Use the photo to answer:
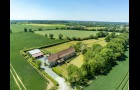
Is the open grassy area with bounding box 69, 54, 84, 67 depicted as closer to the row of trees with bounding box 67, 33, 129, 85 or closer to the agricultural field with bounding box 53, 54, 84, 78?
the agricultural field with bounding box 53, 54, 84, 78

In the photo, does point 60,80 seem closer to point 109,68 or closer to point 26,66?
point 109,68

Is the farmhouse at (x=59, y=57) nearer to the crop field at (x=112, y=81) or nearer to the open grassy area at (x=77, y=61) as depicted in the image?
the open grassy area at (x=77, y=61)

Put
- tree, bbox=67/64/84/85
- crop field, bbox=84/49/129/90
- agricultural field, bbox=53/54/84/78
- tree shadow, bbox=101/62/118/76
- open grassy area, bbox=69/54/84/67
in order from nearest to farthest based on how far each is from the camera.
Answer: crop field, bbox=84/49/129/90 → tree, bbox=67/64/84/85 → tree shadow, bbox=101/62/118/76 → agricultural field, bbox=53/54/84/78 → open grassy area, bbox=69/54/84/67

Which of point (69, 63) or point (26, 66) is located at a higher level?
point (69, 63)

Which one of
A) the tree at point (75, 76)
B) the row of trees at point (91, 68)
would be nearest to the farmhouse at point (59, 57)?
the row of trees at point (91, 68)

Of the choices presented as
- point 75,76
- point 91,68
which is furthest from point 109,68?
point 75,76

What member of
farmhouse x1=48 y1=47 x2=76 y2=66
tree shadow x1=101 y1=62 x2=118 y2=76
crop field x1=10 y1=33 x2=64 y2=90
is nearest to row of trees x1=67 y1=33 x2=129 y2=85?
tree shadow x1=101 y1=62 x2=118 y2=76
